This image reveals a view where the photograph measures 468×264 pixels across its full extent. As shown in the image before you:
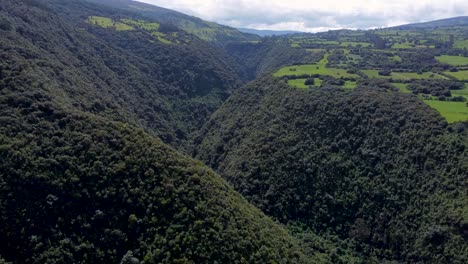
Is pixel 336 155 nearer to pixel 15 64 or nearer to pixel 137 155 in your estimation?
pixel 137 155

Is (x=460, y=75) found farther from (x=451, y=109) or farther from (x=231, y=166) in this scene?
(x=231, y=166)

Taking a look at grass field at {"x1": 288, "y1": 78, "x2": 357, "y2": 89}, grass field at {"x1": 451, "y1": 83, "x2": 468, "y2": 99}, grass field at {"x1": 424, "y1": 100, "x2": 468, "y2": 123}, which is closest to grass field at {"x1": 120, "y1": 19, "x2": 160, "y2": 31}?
grass field at {"x1": 288, "y1": 78, "x2": 357, "y2": 89}

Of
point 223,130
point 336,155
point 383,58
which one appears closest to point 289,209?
Answer: point 336,155

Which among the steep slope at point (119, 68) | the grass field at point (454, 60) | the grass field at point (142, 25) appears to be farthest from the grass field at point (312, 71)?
the grass field at point (142, 25)

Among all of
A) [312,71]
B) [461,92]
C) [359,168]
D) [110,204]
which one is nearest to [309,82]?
[312,71]

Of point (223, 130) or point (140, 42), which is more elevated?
point (140, 42)

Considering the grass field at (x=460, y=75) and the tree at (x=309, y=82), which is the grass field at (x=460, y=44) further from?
the tree at (x=309, y=82)
